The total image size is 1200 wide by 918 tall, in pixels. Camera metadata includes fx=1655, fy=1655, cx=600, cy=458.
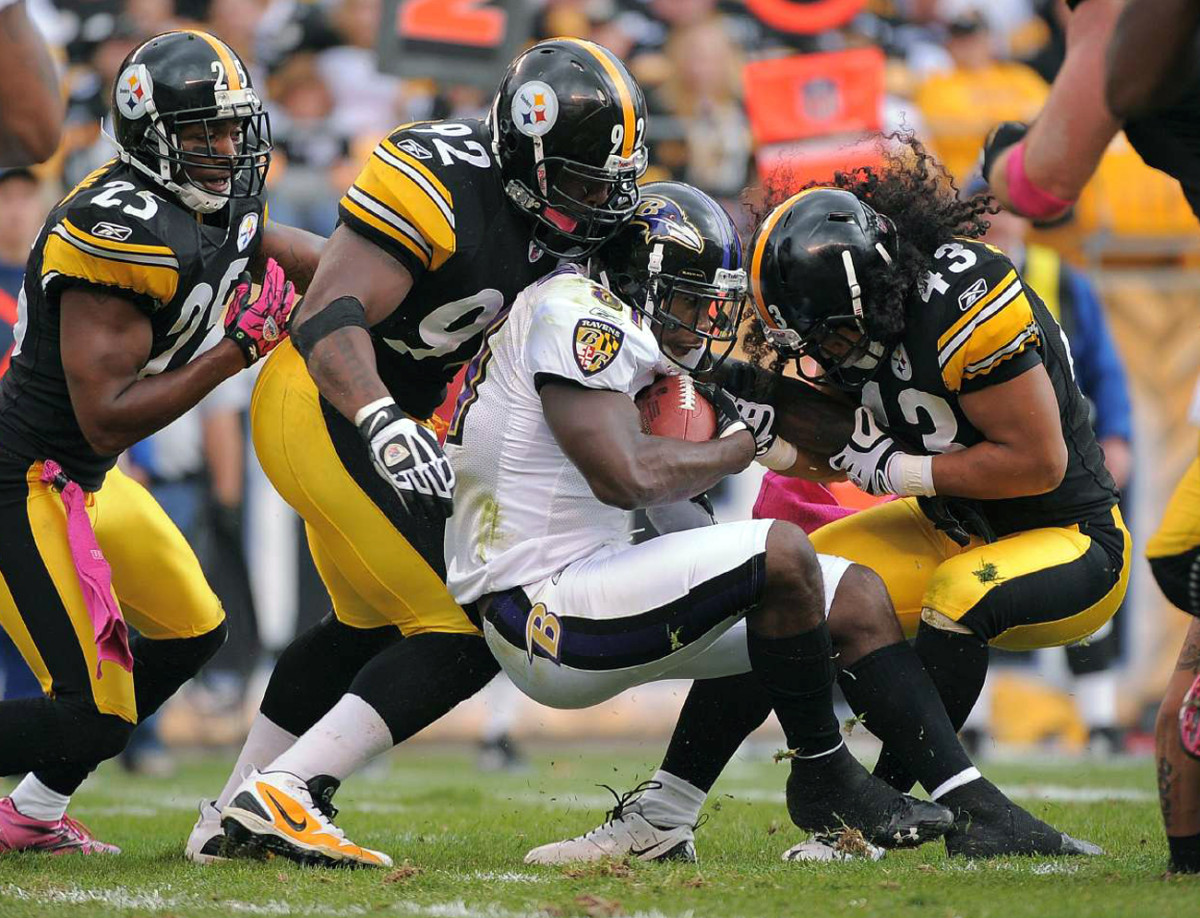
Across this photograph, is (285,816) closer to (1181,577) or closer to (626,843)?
(626,843)

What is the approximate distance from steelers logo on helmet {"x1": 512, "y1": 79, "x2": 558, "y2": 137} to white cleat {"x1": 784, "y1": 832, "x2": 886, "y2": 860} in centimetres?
175

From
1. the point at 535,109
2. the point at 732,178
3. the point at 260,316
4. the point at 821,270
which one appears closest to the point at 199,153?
the point at 260,316

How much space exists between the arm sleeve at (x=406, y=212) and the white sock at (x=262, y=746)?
49.7 inches

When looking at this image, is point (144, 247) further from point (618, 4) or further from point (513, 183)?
point (618, 4)

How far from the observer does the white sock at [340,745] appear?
3.75 m

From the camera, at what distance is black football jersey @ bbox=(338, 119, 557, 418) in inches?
150

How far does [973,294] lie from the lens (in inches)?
154

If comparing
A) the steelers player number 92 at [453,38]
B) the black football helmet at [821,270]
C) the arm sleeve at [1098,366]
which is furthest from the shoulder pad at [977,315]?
the steelers player number 92 at [453,38]

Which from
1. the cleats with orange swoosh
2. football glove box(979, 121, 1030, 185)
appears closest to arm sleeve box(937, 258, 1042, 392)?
football glove box(979, 121, 1030, 185)

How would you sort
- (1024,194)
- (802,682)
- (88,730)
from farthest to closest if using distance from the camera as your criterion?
(88,730), (802,682), (1024,194)

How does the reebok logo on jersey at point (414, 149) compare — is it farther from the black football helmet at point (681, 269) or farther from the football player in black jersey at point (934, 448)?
the football player in black jersey at point (934, 448)

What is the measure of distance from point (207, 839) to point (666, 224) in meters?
1.85

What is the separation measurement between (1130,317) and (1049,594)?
17.2ft

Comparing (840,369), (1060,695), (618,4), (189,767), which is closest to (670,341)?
(840,369)
